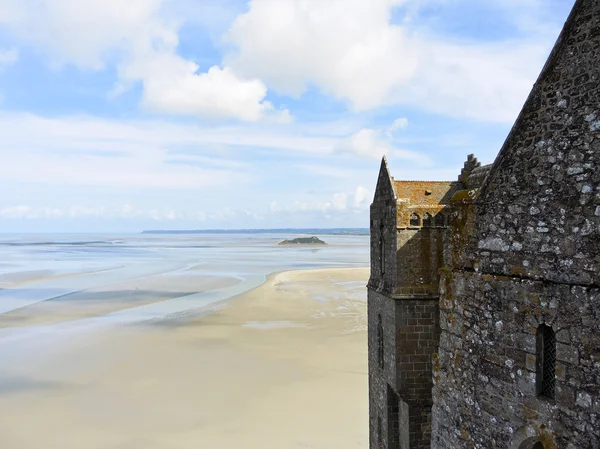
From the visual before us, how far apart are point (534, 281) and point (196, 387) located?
1838cm

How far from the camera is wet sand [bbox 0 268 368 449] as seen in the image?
15.9 metres

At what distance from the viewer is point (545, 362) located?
11.7ft

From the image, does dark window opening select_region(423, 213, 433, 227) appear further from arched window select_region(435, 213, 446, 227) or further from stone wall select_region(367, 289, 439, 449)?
stone wall select_region(367, 289, 439, 449)

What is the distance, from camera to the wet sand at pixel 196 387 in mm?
15945

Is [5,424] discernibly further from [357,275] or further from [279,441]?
[357,275]

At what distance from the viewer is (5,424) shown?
16.6 m

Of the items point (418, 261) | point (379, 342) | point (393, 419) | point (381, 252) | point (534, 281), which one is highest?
point (534, 281)

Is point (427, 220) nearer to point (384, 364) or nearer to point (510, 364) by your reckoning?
point (384, 364)

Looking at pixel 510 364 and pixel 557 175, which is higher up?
pixel 557 175

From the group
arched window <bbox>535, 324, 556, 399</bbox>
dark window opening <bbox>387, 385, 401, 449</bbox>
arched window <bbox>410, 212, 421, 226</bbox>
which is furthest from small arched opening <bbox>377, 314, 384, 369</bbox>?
arched window <bbox>535, 324, 556, 399</bbox>

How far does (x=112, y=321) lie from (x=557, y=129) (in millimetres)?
31342

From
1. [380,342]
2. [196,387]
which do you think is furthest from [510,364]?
[196,387]

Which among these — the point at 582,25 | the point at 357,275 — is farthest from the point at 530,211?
the point at 357,275

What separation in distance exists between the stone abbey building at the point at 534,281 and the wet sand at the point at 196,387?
1227 cm
